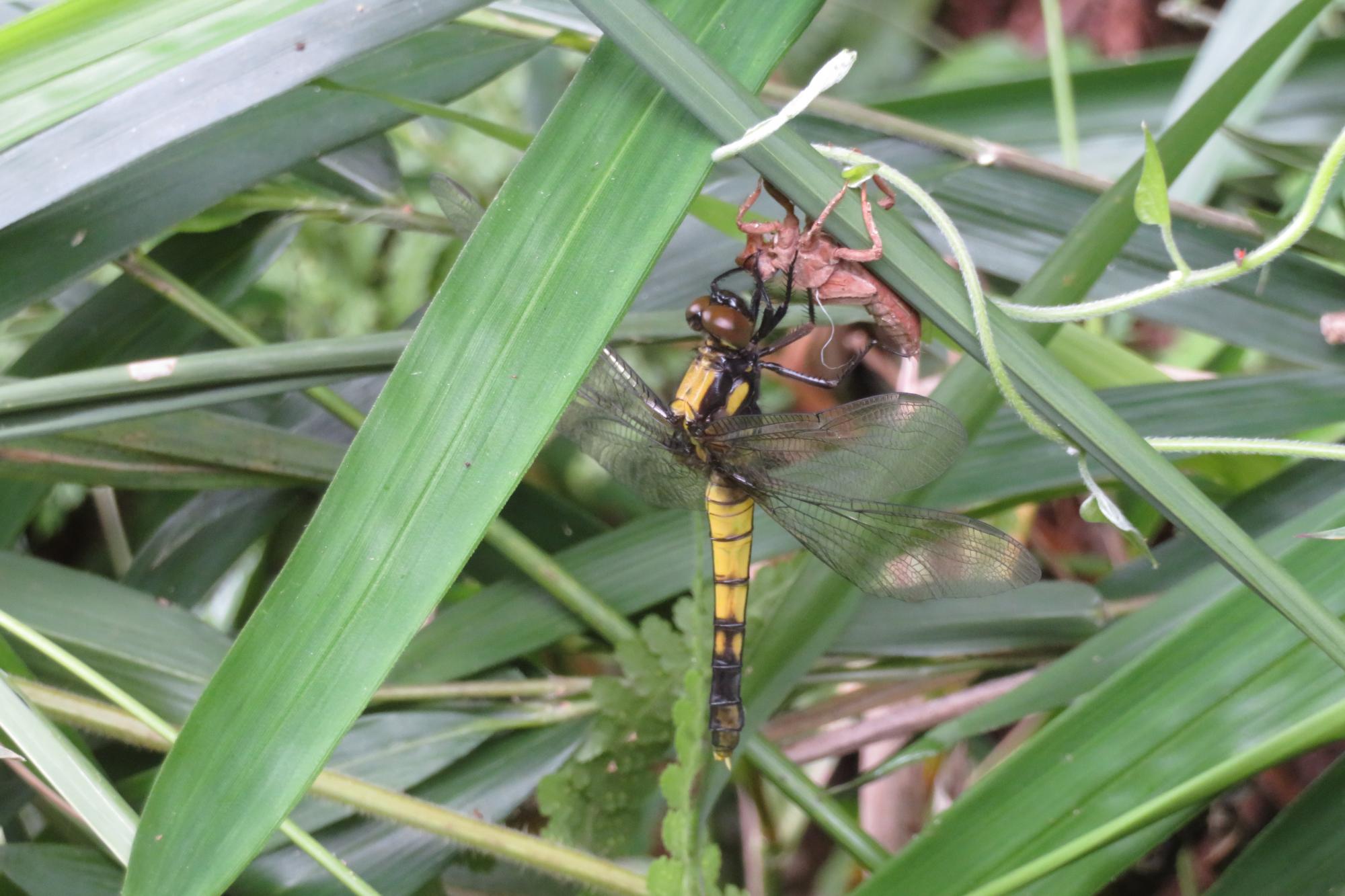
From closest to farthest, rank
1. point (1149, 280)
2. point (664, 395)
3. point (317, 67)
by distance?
point (317, 67), point (1149, 280), point (664, 395)

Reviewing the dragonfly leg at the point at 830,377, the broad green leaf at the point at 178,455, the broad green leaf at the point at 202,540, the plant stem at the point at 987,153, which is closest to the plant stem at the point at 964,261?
the dragonfly leg at the point at 830,377

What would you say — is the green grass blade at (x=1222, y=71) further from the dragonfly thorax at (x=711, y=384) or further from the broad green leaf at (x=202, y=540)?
the broad green leaf at (x=202, y=540)

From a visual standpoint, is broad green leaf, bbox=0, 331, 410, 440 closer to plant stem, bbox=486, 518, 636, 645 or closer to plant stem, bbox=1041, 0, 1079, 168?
plant stem, bbox=486, 518, 636, 645

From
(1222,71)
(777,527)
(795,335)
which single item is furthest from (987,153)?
(777,527)

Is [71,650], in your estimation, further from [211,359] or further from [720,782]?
[720,782]

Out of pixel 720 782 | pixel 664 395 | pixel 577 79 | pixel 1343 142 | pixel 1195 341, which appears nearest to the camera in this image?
pixel 1343 142

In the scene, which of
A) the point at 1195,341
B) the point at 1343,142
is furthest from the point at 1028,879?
the point at 1195,341
